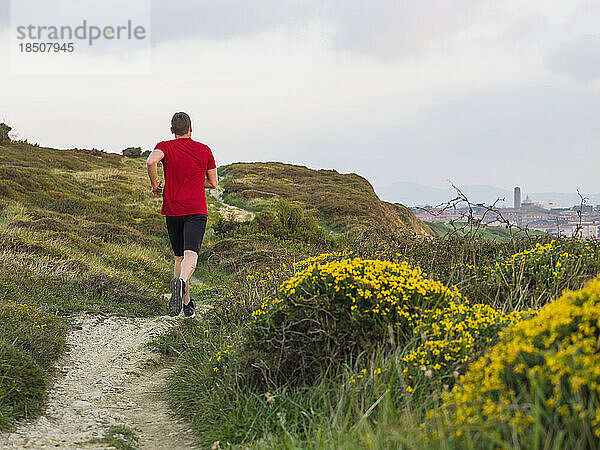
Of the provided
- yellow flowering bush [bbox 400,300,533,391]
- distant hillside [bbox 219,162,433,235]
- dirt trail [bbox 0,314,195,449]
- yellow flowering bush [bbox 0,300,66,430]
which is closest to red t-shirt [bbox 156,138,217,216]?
dirt trail [bbox 0,314,195,449]

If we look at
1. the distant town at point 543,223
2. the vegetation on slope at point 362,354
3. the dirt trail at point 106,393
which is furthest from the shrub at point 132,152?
the vegetation on slope at point 362,354

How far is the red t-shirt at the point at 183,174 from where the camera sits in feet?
23.3

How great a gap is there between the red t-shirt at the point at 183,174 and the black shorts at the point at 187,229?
0.09 meters

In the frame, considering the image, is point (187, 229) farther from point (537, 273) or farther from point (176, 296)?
point (537, 273)

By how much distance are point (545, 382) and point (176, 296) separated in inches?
207

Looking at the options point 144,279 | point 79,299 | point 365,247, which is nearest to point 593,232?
point 365,247

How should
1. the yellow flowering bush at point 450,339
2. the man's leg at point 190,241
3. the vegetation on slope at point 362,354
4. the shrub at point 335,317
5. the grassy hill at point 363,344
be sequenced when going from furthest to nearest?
the man's leg at point 190,241, the shrub at point 335,317, the yellow flowering bush at point 450,339, the vegetation on slope at point 362,354, the grassy hill at point 363,344

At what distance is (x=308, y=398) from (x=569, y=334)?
73.9 inches

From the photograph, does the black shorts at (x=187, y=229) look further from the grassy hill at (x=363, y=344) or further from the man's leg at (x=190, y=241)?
the grassy hill at (x=363, y=344)

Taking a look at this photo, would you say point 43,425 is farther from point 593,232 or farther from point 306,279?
point 593,232

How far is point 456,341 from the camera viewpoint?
3.71 metres

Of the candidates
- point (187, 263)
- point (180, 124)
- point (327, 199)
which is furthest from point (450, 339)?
point (327, 199)

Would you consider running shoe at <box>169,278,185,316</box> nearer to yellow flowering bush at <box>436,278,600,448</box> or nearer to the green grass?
the green grass

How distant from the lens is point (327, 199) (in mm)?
33344
